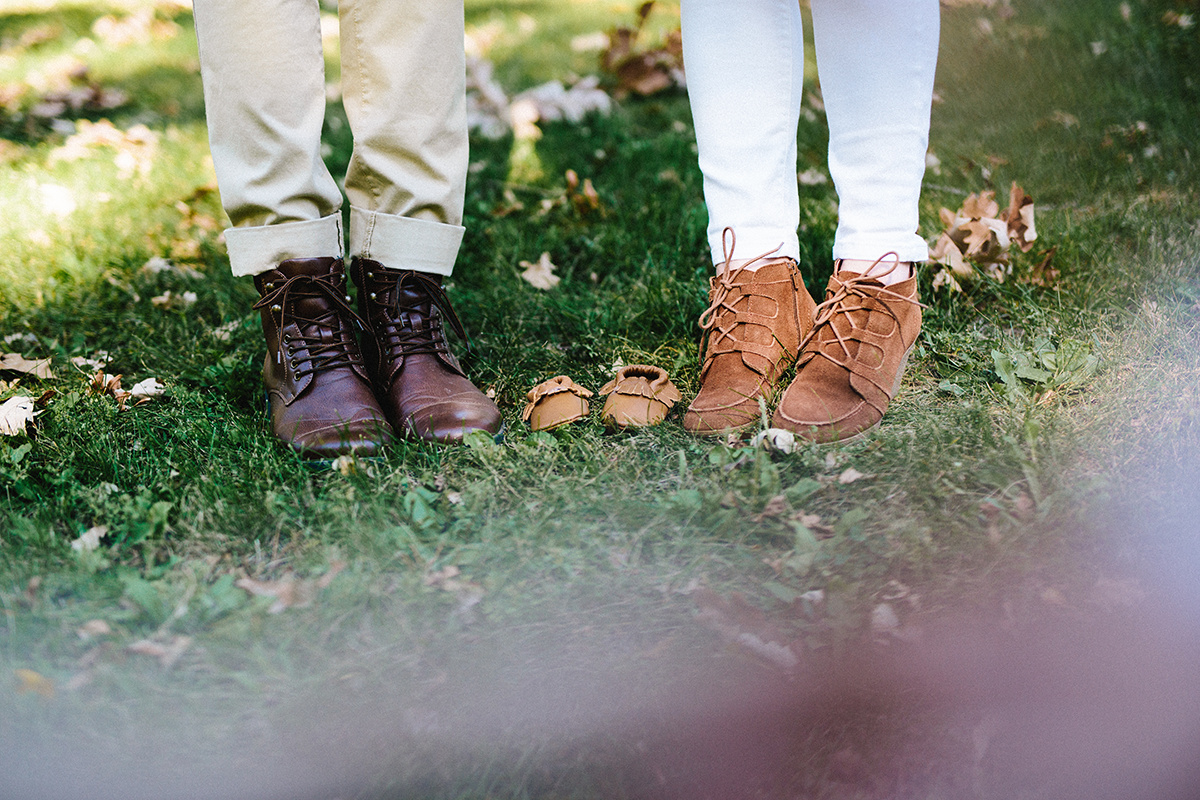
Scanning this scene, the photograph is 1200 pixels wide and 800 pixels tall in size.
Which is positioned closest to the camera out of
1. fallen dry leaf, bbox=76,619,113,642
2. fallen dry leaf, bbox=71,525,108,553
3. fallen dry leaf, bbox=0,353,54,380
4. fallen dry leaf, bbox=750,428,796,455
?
fallen dry leaf, bbox=76,619,113,642

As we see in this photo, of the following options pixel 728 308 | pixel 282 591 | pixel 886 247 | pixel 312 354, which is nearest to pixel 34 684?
pixel 282 591

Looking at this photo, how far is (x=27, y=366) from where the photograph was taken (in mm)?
1785

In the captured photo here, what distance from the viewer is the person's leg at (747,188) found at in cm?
147

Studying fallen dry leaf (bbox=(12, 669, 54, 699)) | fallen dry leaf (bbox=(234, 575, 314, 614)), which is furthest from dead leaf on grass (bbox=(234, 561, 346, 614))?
fallen dry leaf (bbox=(12, 669, 54, 699))

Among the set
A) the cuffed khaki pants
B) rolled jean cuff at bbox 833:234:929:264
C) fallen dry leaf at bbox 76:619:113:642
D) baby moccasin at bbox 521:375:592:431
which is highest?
the cuffed khaki pants

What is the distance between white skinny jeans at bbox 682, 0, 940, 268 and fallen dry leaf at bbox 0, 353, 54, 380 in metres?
1.39

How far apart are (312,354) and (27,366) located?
73 cm

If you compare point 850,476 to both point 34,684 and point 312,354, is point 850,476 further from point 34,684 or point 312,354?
point 34,684

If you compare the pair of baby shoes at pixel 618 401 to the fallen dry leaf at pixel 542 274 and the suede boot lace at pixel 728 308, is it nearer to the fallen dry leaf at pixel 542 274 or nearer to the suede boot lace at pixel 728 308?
the suede boot lace at pixel 728 308

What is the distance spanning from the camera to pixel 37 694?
38.1 inches

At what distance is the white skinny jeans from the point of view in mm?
1438

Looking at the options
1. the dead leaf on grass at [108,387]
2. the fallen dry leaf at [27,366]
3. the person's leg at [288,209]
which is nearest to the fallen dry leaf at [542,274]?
the person's leg at [288,209]

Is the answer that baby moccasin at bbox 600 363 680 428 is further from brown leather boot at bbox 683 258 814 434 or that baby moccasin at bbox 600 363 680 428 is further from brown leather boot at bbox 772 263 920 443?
brown leather boot at bbox 772 263 920 443

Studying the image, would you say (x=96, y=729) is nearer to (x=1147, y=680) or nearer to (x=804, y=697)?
(x=804, y=697)
